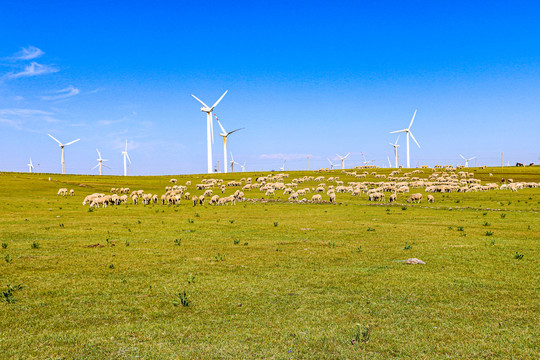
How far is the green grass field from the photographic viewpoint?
7.94 meters

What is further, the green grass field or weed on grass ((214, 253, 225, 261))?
weed on grass ((214, 253, 225, 261))

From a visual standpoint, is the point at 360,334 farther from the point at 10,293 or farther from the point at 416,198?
the point at 416,198

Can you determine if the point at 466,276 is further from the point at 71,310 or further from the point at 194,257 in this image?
the point at 71,310

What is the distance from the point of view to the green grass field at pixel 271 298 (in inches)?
313

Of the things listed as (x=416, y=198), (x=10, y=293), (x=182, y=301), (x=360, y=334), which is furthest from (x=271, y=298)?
(x=416, y=198)

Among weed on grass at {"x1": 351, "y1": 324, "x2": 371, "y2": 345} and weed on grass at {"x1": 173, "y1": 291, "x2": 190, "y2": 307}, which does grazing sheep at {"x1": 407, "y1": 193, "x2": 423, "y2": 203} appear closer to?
weed on grass at {"x1": 351, "y1": 324, "x2": 371, "y2": 345}

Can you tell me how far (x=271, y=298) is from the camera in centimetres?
1112

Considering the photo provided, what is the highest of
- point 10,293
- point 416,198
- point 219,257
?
point 10,293

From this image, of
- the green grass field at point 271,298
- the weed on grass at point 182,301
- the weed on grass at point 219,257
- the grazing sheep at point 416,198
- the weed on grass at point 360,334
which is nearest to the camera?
the green grass field at point 271,298

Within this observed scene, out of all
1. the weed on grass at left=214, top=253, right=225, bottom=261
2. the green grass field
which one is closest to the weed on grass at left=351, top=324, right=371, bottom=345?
the green grass field

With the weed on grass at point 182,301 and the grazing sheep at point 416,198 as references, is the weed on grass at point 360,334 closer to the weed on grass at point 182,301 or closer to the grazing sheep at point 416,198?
the weed on grass at point 182,301

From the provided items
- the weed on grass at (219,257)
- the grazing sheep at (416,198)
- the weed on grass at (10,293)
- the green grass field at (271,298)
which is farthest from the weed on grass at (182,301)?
the grazing sheep at (416,198)

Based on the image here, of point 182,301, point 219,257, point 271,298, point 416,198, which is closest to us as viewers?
point 182,301

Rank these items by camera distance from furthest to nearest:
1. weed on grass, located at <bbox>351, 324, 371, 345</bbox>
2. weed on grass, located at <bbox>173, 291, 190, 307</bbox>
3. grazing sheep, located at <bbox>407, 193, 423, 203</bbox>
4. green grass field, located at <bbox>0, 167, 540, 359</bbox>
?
grazing sheep, located at <bbox>407, 193, 423, 203</bbox> < weed on grass, located at <bbox>173, 291, 190, 307</bbox> < weed on grass, located at <bbox>351, 324, 371, 345</bbox> < green grass field, located at <bbox>0, 167, 540, 359</bbox>
